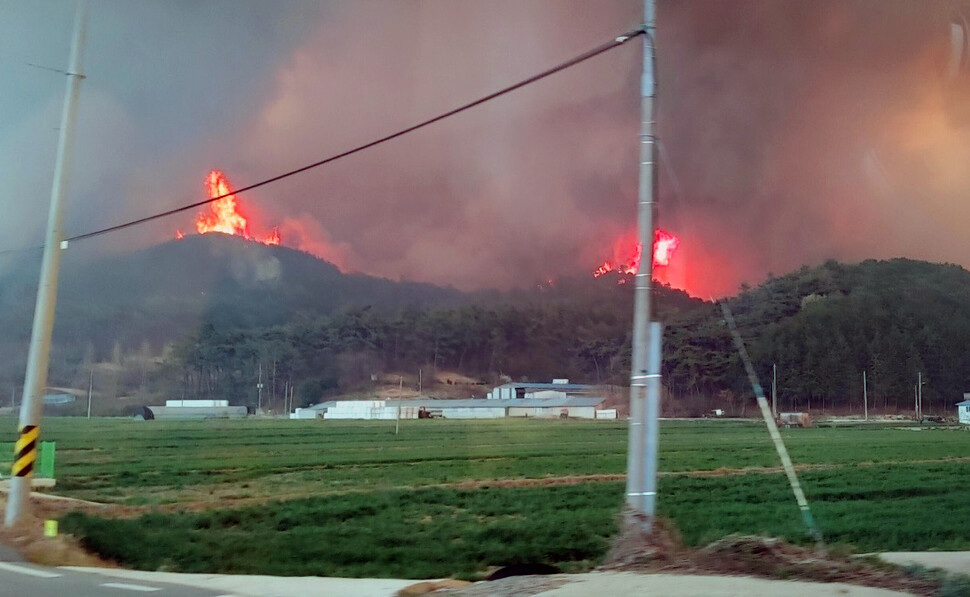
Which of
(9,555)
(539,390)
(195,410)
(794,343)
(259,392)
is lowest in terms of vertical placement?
(9,555)

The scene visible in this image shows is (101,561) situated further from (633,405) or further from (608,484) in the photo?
(608,484)

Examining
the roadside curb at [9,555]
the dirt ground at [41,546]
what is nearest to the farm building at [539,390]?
the dirt ground at [41,546]

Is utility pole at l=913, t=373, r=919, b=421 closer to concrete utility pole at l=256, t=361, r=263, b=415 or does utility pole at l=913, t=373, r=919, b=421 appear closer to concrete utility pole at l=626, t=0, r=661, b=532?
concrete utility pole at l=626, t=0, r=661, b=532

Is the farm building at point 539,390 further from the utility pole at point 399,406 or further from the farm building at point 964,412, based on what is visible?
the farm building at point 964,412

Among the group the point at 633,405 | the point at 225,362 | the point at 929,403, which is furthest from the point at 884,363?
the point at 225,362

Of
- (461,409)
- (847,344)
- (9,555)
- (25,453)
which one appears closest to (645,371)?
(9,555)

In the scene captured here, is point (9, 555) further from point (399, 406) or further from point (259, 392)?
point (259, 392)
